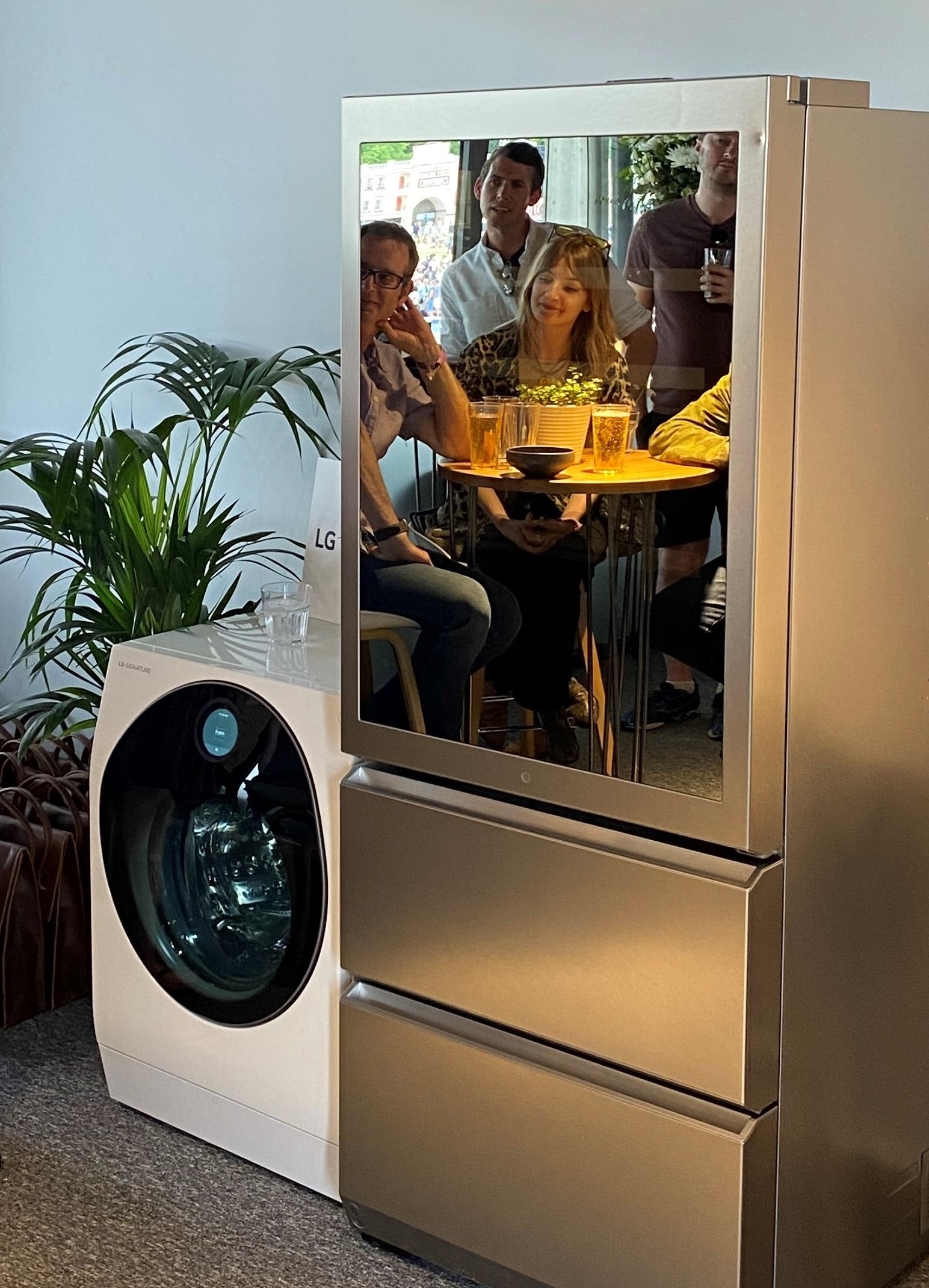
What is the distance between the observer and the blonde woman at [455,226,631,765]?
164cm

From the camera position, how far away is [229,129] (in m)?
2.86

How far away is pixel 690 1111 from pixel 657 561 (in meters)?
0.61

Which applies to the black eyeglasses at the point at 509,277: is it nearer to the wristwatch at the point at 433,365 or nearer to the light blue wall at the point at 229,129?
the wristwatch at the point at 433,365

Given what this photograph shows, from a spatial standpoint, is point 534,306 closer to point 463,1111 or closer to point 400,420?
point 400,420

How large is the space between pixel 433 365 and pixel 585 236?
0.25 m

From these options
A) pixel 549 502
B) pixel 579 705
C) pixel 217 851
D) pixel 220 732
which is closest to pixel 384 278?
pixel 549 502

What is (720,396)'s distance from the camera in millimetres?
1561

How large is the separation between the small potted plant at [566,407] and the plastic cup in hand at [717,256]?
0.59 feet

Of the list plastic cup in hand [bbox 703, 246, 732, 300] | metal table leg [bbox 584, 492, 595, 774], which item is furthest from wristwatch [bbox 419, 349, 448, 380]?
plastic cup in hand [bbox 703, 246, 732, 300]

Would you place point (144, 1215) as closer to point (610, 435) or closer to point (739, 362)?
point (610, 435)

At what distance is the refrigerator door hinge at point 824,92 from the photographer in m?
1.48

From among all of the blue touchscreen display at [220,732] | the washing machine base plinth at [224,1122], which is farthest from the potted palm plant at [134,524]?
the washing machine base plinth at [224,1122]

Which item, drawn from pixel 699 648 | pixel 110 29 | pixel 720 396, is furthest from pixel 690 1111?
pixel 110 29

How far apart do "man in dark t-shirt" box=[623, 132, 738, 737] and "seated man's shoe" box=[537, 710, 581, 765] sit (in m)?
0.14
